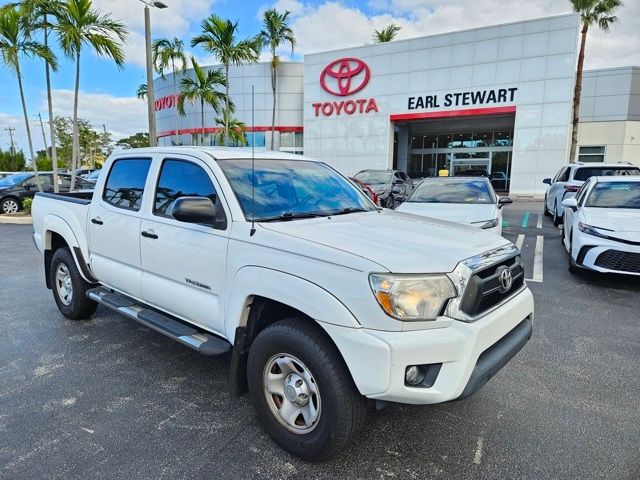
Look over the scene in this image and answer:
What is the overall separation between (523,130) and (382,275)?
78.9 ft

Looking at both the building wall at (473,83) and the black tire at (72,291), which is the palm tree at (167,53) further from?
the black tire at (72,291)

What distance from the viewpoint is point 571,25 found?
21.4 m

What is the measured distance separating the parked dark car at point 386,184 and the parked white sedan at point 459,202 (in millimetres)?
5979

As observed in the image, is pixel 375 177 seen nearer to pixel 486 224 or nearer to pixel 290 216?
pixel 486 224

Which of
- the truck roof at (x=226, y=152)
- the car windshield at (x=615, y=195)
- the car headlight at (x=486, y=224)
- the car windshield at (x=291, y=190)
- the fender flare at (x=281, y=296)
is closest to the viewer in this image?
the fender flare at (x=281, y=296)

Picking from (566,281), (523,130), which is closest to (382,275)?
(566,281)

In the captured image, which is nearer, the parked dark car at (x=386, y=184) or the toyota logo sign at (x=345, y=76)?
the parked dark car at (x=386, y=184)

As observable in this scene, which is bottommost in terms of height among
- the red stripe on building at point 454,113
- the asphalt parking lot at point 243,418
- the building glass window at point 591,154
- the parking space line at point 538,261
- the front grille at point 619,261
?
the asphalt parking lot at point 243,418

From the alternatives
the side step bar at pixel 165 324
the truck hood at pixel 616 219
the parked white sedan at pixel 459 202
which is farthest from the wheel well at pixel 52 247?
the truck hood at pixel 616 219

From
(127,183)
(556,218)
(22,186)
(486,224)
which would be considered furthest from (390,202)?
(22,186)

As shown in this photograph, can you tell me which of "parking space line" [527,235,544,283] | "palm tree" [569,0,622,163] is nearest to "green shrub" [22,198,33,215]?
"parking space line" [527,235,544,283]

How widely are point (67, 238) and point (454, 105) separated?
928 inches

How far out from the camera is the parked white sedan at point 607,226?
5902 millimetres

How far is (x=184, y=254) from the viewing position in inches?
128
